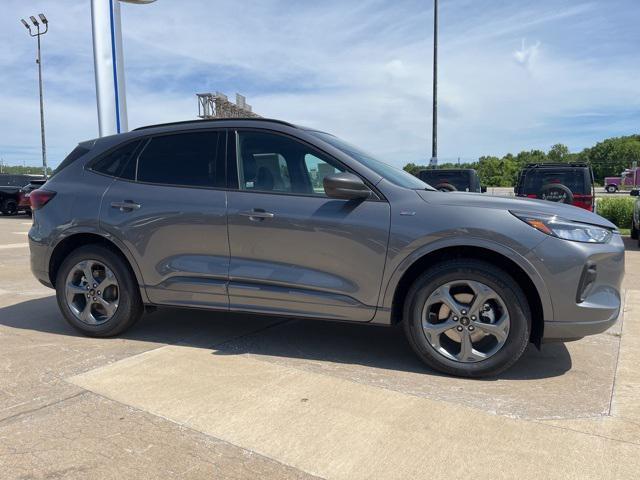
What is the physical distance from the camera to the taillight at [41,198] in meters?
4.55

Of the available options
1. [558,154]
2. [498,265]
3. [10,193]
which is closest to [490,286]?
[498,265]

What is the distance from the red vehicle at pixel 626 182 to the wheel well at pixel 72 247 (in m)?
53.1

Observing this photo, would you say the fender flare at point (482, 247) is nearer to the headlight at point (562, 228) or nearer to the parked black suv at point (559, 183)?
the headlight at point (562, 228)

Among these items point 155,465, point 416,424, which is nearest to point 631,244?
point 416,424

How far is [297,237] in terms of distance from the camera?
147 inches

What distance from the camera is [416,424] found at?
9.40 ft

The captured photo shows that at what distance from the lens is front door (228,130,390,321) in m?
3.63

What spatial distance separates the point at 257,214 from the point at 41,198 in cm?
209

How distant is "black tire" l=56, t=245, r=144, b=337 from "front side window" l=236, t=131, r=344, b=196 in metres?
1.24

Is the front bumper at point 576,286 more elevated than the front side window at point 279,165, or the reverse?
the front side window at point 279,165

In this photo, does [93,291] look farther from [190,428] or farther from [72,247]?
[190,428]

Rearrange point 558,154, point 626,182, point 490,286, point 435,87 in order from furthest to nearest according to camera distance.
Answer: point 558,154, point 626,182, point 435,87, point 490,286

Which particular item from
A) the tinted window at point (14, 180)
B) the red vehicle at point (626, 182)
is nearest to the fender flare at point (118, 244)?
the tinted window at point (14, 180)

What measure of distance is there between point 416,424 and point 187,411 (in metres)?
1.28
